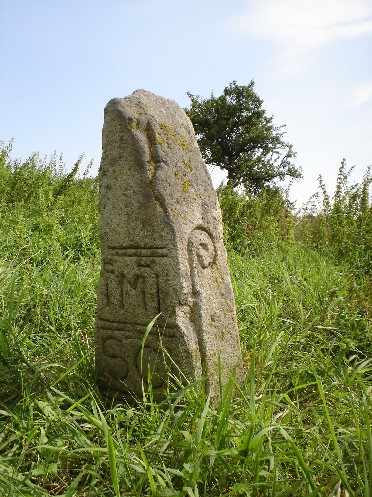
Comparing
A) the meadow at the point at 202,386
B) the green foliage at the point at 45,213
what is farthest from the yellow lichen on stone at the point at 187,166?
the green foliage at the point at 45,213

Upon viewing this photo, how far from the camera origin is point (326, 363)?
8.51 feet

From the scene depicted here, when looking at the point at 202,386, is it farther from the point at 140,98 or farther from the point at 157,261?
the point at 140,98

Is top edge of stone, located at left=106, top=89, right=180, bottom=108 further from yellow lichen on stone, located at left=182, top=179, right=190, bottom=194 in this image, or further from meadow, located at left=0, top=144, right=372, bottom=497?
meadow, located at left=0, top=144, right=372, bottom=497

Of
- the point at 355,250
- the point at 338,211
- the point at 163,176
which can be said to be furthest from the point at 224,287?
the point at 338,211

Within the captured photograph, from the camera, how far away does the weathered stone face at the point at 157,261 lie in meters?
2.25

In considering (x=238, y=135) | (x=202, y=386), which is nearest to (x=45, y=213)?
(x=202, y=386)

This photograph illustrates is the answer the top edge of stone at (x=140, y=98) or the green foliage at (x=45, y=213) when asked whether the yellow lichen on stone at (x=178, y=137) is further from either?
the green foliage at (x=45, y=213)

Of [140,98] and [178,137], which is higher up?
[140,98]

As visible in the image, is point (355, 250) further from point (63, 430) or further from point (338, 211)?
point (63, 430)

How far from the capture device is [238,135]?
28.2 meters

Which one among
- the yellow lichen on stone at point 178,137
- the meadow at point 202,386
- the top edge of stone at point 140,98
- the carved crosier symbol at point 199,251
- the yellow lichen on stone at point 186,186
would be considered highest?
the top edge of stone at point 140,98

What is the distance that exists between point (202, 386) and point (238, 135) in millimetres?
27239

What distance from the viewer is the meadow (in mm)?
1686

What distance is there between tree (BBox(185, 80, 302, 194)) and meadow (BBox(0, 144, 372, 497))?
876 inches
